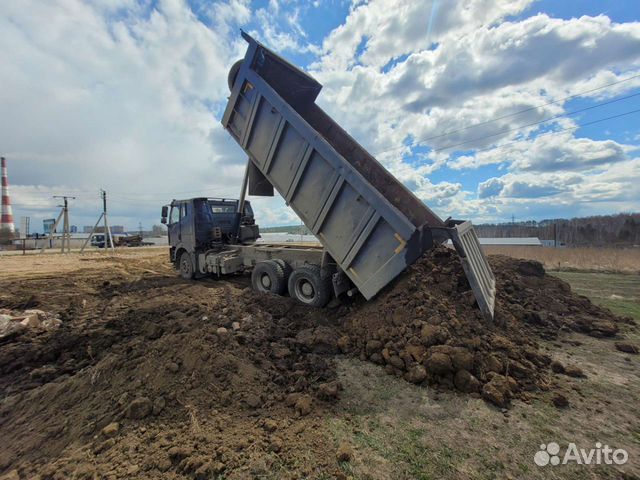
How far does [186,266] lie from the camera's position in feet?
33.7

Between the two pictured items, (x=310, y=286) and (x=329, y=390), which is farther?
(x=310, y=286)

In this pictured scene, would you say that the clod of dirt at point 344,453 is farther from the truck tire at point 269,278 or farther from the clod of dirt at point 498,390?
the truck tire at point 269,278

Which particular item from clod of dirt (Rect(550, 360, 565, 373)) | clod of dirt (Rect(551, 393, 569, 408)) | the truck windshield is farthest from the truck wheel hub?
the truck windshield

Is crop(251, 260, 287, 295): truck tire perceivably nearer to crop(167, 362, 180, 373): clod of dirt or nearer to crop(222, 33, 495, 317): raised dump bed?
crop(222, 33, 495, 317): raised dump bed

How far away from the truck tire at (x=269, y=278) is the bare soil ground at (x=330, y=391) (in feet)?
4.09

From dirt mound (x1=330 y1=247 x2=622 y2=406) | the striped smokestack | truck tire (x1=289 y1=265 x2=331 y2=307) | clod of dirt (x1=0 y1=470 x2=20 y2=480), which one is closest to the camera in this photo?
clod of dirt (x1=0 y1=470 x2=20 y2=480)

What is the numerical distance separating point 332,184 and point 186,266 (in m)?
6.99

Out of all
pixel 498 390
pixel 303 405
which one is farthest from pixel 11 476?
pixel 498 390

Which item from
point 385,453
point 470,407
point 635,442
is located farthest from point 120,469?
point 635,442

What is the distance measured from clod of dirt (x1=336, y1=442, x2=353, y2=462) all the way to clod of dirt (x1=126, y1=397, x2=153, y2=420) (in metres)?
2.01

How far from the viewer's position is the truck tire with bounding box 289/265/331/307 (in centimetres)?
614

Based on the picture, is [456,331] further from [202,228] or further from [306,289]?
[202,228]

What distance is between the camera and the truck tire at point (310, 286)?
614 cm

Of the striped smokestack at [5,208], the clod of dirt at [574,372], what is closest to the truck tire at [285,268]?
the clod of dirt at [574,372]
